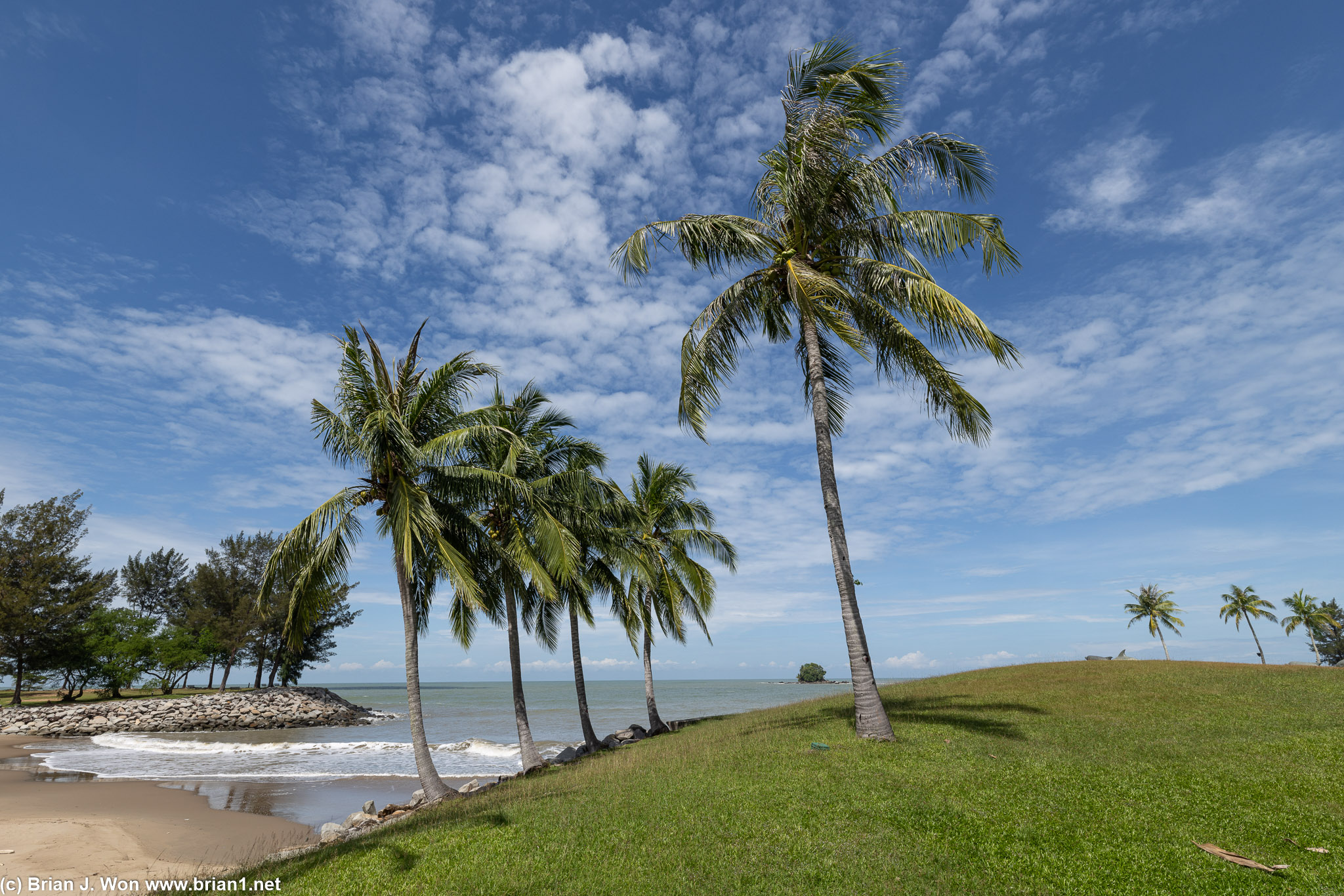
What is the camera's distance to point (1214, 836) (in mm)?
6281

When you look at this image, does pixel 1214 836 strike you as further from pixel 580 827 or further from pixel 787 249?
pixel 787 249

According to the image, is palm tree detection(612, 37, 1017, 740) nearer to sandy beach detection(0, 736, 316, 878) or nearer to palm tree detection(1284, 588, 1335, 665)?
sandy beach detection(0, 736, 316, 878)

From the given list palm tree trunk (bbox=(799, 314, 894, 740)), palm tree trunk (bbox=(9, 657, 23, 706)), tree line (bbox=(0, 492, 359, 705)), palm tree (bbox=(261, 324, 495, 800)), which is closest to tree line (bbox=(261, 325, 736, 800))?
palm tree (bbox=(261, 324, 495, 800))

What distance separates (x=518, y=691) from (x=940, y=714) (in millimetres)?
11084

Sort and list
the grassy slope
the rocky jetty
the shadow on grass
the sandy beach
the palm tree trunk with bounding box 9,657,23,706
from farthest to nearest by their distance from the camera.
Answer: the palm tree trunk with bounding box 9,657,23,706 → the rocky jetty → the shadow on grass → the sandy beach → the grassy slope

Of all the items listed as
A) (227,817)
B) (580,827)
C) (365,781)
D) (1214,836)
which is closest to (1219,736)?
(1214,836)

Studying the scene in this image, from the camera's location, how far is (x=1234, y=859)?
5684mm

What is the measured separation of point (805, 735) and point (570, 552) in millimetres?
6772

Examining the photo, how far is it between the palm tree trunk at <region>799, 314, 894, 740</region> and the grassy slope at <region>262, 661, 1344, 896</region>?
627mm

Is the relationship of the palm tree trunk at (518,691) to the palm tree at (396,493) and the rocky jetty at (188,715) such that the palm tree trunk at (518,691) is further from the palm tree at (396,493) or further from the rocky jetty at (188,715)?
the rocky jetty at (188,715)

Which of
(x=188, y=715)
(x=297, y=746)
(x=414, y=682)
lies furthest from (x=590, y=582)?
(x=188, y=715)

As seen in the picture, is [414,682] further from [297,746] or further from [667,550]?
[297,746]

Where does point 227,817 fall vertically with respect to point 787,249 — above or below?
A: below

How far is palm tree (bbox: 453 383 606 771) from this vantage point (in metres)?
14.7
